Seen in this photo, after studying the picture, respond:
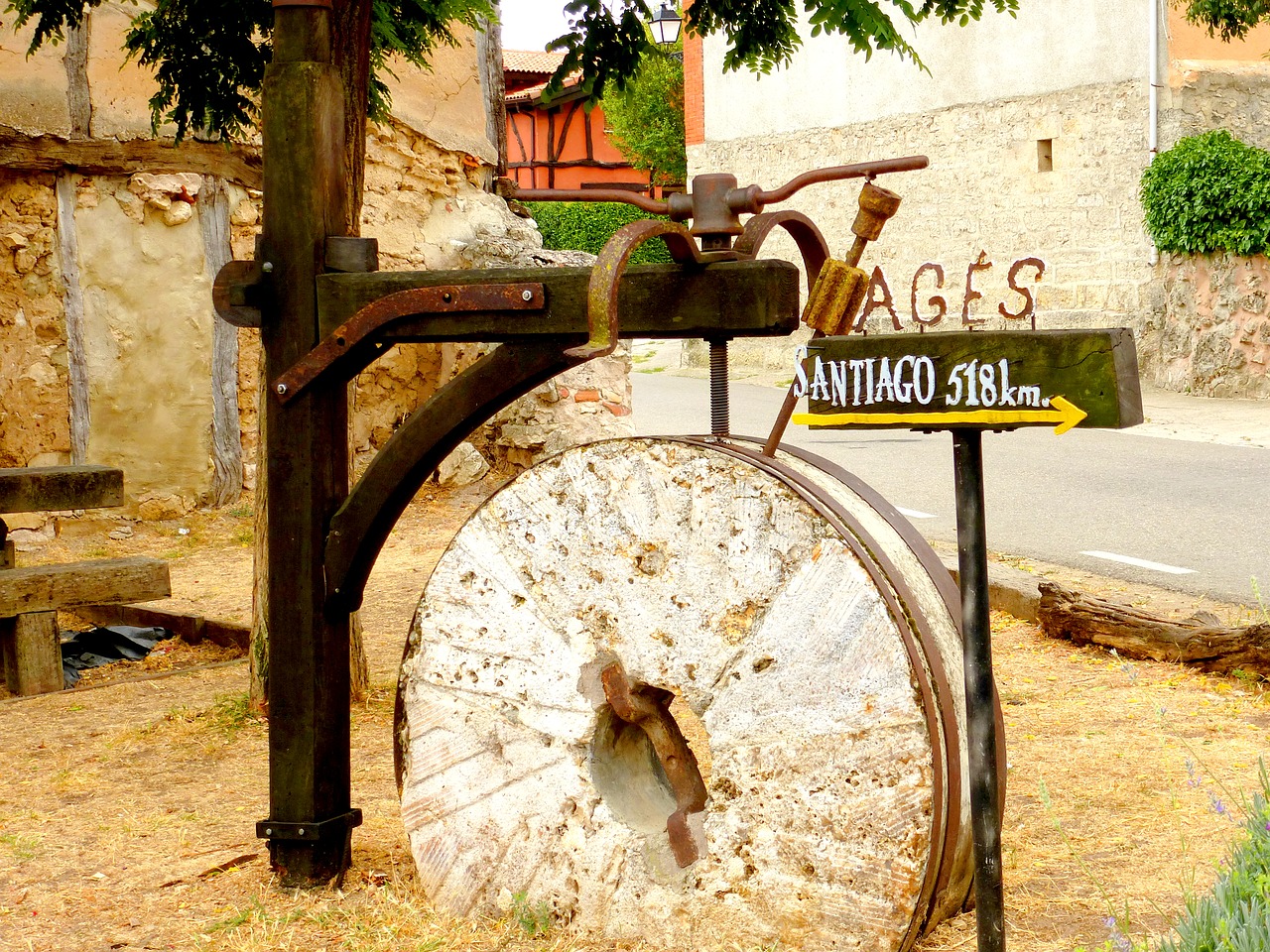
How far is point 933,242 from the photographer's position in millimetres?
17156

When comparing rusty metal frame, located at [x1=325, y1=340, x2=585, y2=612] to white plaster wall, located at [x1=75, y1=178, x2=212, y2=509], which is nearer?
rusty metal frame, located at [x1=325, y1=340, x2=585, y2=612]

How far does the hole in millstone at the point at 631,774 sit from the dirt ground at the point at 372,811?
0.28 metres

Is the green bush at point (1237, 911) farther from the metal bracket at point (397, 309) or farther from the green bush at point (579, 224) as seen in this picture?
the green bush at point (579, 224)

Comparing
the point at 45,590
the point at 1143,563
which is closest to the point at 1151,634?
the point at 1143,563

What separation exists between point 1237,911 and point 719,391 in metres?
1.34

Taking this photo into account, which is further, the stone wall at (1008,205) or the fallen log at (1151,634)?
the stone wall at (1008,205)

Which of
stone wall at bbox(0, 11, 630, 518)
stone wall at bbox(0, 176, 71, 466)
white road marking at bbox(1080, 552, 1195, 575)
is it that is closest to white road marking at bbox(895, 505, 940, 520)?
white road marking at bbox(1080, 552, 1195, 575)

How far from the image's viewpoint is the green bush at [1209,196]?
42.2 ft

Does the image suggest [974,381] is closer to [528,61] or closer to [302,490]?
[302,490]

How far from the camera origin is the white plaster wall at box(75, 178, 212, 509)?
8.41m

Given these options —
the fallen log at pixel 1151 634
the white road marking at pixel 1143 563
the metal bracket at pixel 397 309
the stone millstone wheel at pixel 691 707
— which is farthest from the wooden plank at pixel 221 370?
the stone millstone wheel at pixel 691 707

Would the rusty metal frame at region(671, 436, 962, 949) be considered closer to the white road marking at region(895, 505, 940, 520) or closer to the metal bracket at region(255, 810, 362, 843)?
the metal bracket at region(255, 810, 362, 843)

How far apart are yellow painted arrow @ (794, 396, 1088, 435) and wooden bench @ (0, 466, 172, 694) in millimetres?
3844

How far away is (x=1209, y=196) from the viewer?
43.7 ft
